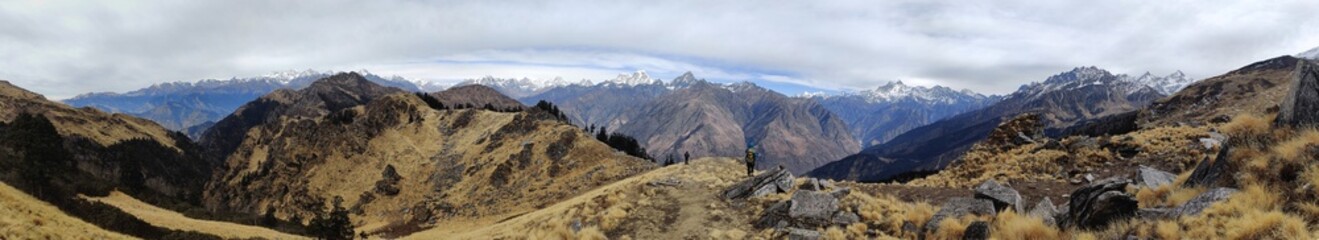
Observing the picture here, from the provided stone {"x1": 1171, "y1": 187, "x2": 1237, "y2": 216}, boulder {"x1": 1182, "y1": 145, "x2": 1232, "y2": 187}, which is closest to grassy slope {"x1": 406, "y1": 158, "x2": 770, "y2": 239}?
stone {"x1": 1171, "y1": 187, "x2": 1237, "y2": 216}

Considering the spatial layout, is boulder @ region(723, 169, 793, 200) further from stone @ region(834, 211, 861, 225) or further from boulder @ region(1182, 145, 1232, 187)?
boulder @ region(1182, 145, 1232, 187)

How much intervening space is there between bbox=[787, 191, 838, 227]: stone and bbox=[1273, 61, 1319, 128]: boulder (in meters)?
12.2

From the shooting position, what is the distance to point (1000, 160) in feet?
120

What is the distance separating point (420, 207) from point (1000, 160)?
6806cm

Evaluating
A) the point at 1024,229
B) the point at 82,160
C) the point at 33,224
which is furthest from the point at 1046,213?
the point at 82,160

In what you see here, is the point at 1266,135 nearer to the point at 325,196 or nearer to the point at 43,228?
the point at 43,228

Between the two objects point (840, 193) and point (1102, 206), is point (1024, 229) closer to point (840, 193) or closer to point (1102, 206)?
point (1102, 206)

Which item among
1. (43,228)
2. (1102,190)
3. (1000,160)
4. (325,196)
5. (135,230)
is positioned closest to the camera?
(1102,190)

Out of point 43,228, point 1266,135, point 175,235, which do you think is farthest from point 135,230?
point 1266,135

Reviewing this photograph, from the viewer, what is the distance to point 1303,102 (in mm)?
13680

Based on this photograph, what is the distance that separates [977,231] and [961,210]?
8.60 feet

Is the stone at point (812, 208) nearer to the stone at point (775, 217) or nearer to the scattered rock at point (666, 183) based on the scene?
the stone at point (775, 217)

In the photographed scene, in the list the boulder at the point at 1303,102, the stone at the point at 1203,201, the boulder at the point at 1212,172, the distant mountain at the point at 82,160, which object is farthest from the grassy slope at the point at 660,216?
the distant mountain at the point at 82,160

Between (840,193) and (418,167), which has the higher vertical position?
(840,193)
